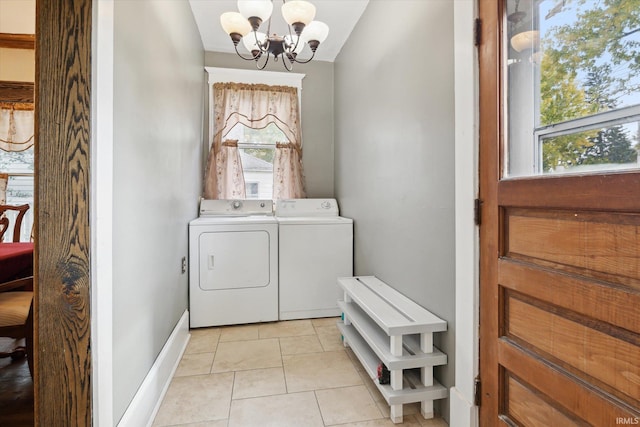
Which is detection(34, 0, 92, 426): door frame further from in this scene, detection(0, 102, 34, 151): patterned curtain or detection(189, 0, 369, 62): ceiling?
detection(0, 102, 34, 151): patterned curtain

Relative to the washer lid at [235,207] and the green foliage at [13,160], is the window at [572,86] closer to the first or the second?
the washer lid at [235,207]

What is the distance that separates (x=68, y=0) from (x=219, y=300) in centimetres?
212

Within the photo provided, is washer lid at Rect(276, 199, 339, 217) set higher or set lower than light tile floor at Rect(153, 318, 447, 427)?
higher

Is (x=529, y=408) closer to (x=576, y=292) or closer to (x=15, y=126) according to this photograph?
(x=576, y=292)

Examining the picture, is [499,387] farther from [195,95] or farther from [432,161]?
[195,95]

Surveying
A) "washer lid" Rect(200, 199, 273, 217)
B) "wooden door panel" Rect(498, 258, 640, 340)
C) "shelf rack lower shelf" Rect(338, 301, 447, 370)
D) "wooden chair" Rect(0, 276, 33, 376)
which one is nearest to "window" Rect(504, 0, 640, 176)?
"wooden door panel" Rect(498, 258, 640, 340)

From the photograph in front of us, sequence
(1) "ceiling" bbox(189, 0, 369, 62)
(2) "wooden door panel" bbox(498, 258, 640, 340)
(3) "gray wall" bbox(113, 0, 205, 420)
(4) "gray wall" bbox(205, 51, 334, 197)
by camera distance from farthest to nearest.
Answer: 1. (4) "gray wall" bbox(205, 51, 334, 197)
2. (1) "ceiling" bbox(189, 0, 369, 62)
3. (3) "gray wall" bbox(113, 0, 205, 420)
4. (2) "wooden door panel" bbox(498, 258, 640, 340)

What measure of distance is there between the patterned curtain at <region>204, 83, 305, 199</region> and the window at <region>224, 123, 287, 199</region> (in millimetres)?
66

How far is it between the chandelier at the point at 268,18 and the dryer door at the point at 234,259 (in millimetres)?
1441

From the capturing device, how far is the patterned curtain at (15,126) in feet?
11.0

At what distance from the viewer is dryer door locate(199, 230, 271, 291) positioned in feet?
8.23

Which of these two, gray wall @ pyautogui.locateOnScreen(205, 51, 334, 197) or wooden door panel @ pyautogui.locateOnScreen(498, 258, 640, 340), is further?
gray wall @ pyautogui.locateOnScreen(205, 51, 334, 197)

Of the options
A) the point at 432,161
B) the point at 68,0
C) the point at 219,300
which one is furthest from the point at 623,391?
the point at 219,300

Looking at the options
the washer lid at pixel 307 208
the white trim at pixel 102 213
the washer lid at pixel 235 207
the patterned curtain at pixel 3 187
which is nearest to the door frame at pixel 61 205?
the white trim at pixel 102 213
